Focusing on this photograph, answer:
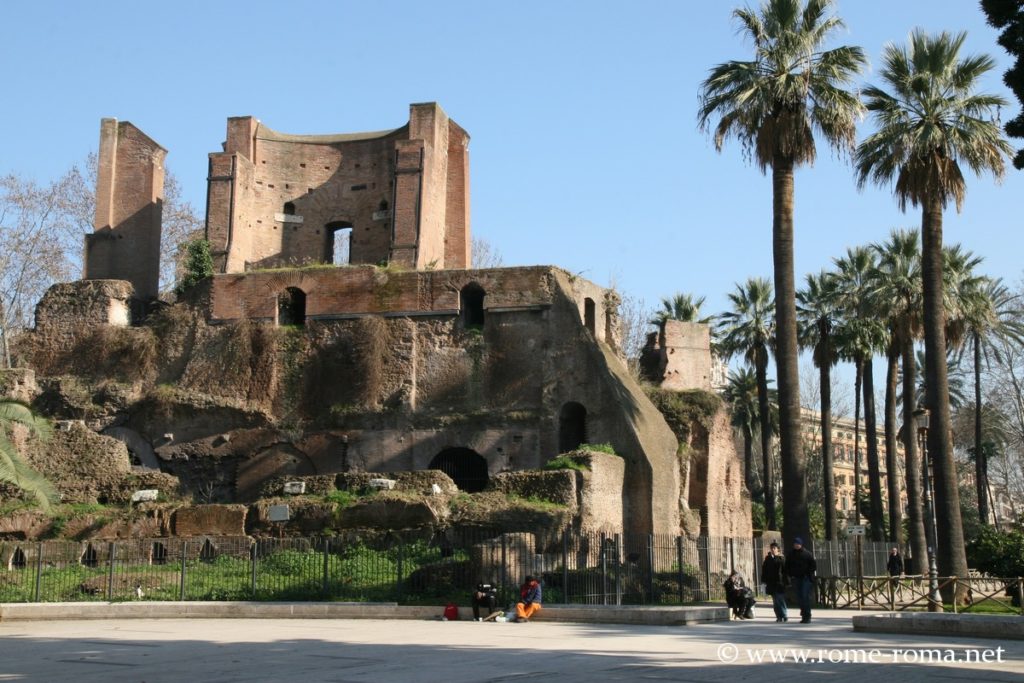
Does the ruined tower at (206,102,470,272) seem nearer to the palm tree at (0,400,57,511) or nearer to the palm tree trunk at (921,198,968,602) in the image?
the palm tree at (0,400,57,511)

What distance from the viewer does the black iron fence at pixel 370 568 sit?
1994cm

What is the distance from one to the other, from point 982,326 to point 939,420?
42.0ft

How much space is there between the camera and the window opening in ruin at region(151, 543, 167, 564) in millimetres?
23703

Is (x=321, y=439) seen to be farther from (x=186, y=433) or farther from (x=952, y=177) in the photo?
(x=952, y=177)

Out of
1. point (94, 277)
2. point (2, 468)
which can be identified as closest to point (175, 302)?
point (94, 277)

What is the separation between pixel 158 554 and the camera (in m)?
23.9

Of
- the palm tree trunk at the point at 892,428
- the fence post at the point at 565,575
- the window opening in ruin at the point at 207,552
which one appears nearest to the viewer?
the fence post at the point at 565,575

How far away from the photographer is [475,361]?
98.7 feet

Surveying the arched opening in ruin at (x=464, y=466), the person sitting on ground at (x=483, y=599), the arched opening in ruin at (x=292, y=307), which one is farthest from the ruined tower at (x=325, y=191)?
the person sitting on ground at (x=483, y=599)

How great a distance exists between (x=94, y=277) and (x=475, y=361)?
1176 cm

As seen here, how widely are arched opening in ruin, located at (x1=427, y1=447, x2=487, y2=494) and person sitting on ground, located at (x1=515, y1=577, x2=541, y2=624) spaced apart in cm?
1236

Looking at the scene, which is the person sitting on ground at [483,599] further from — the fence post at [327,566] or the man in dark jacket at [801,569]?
the man in dark jacket at [801,569]

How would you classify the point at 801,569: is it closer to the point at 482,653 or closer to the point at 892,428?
the point at 482,653

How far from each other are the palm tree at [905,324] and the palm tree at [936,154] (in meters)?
7.51
